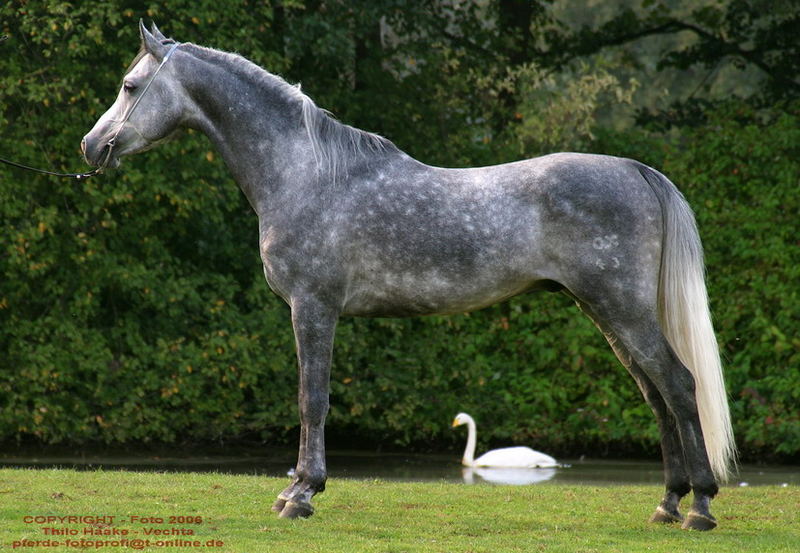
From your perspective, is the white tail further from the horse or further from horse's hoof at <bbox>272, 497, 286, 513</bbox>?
horse's hoof at <bbox>272, 497, 286, 513</bbox>

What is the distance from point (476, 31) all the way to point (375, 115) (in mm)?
2787

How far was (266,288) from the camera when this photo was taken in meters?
12.3

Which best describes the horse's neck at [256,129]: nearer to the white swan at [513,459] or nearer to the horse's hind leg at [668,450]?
the horse's hind leg at [668,450]

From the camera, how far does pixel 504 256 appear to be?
20.1 ft

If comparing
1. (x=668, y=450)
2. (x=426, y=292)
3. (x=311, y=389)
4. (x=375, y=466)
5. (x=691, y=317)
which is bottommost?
(x=375, y=466)

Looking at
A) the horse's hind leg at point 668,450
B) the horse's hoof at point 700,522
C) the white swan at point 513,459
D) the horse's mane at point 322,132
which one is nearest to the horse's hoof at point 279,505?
the horse's mane at point 322,132

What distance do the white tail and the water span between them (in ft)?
10.9

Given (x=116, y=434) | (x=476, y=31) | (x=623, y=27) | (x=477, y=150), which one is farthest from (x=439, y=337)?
(x=623, y=27)

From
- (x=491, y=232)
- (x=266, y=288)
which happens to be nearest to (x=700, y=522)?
(x=491, y=232)

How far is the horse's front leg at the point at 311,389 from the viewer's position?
613 cm

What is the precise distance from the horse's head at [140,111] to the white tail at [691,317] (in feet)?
8.92

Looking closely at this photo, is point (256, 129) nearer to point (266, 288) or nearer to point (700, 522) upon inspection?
point (700, 522)

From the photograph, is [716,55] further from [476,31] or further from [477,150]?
[477,150]

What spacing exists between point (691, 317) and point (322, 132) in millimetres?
2246
